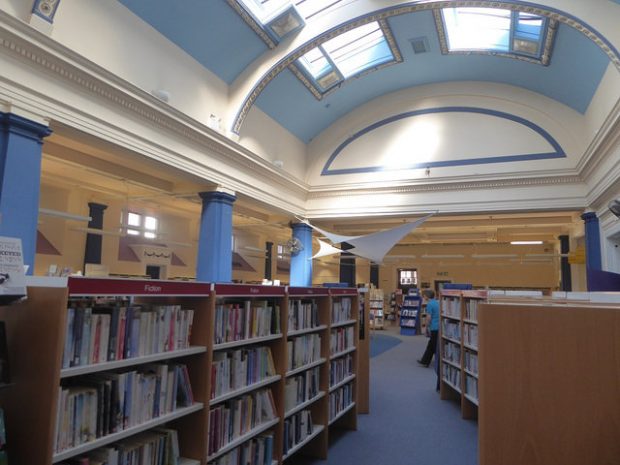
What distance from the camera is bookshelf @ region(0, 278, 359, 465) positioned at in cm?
180

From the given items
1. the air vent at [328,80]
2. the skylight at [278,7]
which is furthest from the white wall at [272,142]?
the skylight at [278,7]

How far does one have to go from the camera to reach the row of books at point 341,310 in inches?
194

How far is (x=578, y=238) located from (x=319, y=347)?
36.5 feet

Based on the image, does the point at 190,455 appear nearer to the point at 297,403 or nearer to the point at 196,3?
the point at 297,403

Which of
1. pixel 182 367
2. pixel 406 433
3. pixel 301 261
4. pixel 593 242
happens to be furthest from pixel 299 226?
pixel 182 367

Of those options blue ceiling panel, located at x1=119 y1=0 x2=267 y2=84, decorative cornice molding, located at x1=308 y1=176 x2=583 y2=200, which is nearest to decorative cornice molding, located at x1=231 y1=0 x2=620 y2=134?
blue ceiling panel, located at x1=119 y1=0 x2=267 y2=84

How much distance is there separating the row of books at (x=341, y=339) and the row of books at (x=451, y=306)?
193 centimetres

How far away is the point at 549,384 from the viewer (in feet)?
4.47

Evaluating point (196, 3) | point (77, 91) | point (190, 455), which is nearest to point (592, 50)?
point (196, 3)

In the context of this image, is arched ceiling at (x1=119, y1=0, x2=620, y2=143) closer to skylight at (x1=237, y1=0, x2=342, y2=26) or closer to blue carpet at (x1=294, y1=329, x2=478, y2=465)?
skylight at (x1=237, y1=0, x2=342, y2=26)

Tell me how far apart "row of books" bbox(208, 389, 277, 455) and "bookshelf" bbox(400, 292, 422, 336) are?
43.7 feet

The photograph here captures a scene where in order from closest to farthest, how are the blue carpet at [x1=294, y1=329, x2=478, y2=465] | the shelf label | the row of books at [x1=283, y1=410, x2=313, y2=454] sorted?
the shelf label < the row of books at [x1=283, y1=410, x2=313, y2=454] < the blue carpet at [x1=294, y1=329, x2=478, y2=465]

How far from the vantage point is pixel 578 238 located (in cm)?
1262

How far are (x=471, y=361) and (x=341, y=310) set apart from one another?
2082 mm
